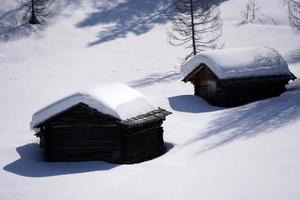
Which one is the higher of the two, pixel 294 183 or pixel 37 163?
pixel 294 183

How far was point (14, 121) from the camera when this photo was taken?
74.3 feet

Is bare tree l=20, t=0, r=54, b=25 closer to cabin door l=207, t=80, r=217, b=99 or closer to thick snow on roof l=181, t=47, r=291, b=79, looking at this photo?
thick snow on roof l=181, t=47, r=291, b=79

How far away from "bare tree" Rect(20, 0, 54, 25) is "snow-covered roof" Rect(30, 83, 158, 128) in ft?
92.8

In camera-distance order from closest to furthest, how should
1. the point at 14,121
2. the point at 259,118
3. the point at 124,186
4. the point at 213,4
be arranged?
the point at 124,186 → the point at 259,118 → the point at 14,121 → the point at 213,4

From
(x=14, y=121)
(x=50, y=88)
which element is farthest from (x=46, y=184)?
(x=50, y=88)

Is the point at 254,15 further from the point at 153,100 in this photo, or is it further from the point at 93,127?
the point at 93,127

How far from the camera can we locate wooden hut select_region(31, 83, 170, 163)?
16.5 meters

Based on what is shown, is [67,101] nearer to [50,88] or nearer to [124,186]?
[124,186]

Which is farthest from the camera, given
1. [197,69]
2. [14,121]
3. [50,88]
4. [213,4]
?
[213,4]

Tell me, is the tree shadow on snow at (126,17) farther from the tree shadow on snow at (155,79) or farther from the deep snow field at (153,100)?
the tree shadow on snow at (155,79)

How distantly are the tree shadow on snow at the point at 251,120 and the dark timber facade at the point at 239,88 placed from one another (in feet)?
4.73

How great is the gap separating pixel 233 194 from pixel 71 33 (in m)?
35.5

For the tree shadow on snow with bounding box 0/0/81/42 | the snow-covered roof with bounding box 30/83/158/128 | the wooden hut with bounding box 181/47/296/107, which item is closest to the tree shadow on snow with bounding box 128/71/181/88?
the wooden hut with bounding box 181/47/296/107

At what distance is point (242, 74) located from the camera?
2417cm
